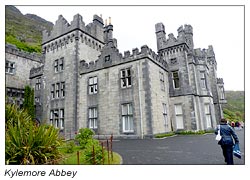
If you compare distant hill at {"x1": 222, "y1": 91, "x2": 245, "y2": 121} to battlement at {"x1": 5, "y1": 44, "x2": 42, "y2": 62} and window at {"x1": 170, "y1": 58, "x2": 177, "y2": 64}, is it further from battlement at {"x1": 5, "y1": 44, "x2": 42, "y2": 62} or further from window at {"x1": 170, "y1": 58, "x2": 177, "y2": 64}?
battlement at {"x1": 5, "y1": 44, "x2": 42, "y2": 62}

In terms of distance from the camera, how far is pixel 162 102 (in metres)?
17.3

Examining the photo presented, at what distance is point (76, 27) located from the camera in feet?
65.1

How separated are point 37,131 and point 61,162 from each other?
1498mm

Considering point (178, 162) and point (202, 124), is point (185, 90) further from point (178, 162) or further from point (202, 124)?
point (178, 162)

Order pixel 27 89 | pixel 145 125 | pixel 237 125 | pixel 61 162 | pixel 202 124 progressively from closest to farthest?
pixel 61 162
pixel 145 125
pixel 202 124
pixel 27 89
pixel 237 125

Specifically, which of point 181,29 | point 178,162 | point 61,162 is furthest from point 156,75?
point 61,162

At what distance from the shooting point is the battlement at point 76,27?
2014cm

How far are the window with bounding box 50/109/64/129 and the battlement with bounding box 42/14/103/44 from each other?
9.22 meters

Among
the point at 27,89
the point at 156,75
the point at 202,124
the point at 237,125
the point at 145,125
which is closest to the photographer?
the point at 145,125

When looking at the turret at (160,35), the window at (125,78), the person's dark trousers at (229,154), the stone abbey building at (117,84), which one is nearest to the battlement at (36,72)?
the stone abbey building at (117,84)

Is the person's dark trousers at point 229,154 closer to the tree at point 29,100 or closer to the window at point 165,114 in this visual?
the window at point 165,114

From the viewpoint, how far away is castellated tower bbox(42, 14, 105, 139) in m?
19.2

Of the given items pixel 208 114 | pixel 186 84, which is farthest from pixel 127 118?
pixel 208 114

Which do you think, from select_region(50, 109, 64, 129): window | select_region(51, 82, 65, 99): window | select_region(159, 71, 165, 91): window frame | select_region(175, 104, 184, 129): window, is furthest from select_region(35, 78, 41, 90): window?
select_region(175, 104, 184, 129): window
